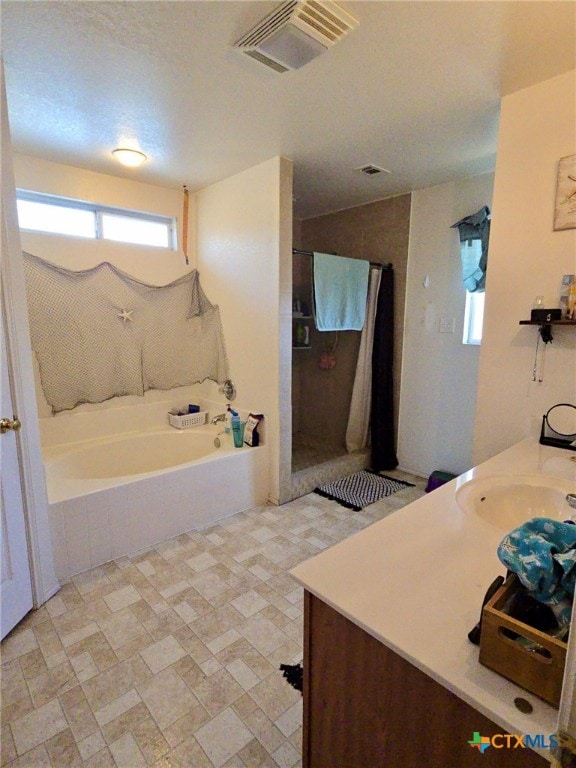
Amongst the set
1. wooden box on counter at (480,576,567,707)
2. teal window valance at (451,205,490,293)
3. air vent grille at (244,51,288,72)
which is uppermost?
air vent grille at (244,51,288,72)

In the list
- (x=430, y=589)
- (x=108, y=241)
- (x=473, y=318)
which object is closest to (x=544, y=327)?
(x=473, y=318)

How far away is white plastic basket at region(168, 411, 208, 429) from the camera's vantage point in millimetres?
3115

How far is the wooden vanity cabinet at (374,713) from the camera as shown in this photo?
63cm

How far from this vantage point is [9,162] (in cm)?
156

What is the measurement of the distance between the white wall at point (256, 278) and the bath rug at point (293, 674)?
1340mm

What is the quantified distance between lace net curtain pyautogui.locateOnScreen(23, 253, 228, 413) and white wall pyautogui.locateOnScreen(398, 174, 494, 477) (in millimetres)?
1601

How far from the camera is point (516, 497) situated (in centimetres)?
132

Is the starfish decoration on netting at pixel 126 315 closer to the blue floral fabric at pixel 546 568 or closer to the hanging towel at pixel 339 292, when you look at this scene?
the hanging towel at pixel 339 292

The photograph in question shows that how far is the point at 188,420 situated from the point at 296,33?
8.28ft

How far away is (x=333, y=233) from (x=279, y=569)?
2982 mm

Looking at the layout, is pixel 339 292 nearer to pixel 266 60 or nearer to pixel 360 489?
pixel 360 489

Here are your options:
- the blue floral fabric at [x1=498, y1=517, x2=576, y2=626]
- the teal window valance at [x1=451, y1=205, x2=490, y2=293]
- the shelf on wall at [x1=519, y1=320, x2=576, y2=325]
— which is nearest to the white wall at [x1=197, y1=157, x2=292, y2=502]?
the teal window valance at [x1=451, y1=205, x2=490, y2=293]

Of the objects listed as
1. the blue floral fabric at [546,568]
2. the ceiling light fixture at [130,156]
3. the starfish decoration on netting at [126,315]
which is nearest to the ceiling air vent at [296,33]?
the ceiling light fixture at [130,156]

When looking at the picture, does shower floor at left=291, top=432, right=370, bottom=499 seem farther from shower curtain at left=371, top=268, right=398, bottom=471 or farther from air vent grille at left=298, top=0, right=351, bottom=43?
air vent grille at left=298, top=0, right=351, bottom=43
